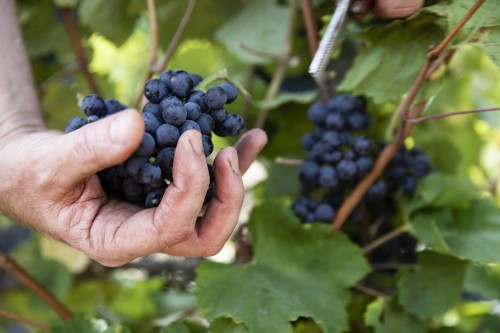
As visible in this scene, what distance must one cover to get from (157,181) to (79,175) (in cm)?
9

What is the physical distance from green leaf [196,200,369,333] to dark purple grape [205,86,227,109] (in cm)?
34

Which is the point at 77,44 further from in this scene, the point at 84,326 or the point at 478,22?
the point at 478,22

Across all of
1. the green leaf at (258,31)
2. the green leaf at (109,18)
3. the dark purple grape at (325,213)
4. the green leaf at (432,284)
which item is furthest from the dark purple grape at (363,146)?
the green leaf at (109,18)

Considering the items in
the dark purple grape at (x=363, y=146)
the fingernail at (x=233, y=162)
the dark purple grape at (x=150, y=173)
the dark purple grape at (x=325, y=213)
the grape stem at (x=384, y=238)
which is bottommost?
the grape stem at (x=384, y=238)

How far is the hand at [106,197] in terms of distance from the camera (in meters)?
0.61

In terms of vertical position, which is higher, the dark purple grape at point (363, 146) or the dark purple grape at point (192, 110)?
the dark purple grape at point (192, 110)

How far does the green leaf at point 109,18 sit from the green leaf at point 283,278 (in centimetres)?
53

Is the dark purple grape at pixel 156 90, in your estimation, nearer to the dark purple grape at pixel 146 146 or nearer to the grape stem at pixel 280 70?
the dark purple grape at pixel 146 146

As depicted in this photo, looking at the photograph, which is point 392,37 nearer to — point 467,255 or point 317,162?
point 317,162

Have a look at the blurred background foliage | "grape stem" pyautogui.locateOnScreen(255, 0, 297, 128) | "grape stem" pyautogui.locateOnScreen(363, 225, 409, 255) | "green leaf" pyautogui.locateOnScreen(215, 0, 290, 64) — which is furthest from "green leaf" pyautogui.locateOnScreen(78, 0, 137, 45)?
"grape stem" pyautogui.locateOnScreen(363, 225, 409, 255)

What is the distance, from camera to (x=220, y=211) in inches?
29.0

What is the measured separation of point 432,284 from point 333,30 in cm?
52

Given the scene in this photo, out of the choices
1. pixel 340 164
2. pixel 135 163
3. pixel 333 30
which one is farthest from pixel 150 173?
pixel 340 164

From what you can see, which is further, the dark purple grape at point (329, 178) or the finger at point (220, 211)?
the dark purple grape at point (329, 178)
